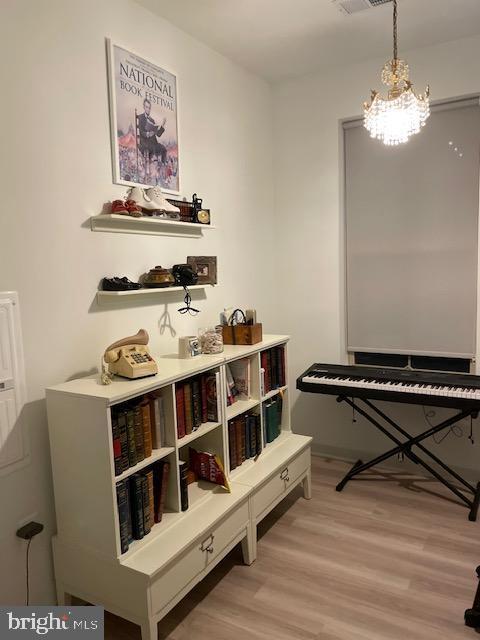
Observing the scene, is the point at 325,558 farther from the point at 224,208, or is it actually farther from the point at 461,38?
the point at 461,38

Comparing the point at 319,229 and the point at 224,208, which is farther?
the point at 319,229

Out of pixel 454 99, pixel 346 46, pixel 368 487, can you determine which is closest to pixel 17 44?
pixel 346 46

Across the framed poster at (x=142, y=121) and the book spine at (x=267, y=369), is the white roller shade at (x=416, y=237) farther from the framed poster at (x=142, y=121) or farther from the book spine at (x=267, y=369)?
the framed poster at (x=142, y=121)

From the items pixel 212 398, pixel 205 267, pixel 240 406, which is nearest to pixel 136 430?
pixel 212 398

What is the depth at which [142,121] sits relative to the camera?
2.54 m

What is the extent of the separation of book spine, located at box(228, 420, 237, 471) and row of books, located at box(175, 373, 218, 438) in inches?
8.3

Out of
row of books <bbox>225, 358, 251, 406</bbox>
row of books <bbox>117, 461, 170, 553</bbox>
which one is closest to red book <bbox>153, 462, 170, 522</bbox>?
row of books <bbox>117, 461, 170, 553</bbox>

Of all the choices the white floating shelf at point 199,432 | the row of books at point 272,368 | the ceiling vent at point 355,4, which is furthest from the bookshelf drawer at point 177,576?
the ceiling vent at point 355,4

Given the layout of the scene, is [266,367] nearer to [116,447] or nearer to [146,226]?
[146,226]

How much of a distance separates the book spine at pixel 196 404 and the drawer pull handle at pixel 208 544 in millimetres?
488

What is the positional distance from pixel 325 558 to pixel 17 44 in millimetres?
2712

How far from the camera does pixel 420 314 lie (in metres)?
3.36

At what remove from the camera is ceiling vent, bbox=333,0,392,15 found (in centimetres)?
255

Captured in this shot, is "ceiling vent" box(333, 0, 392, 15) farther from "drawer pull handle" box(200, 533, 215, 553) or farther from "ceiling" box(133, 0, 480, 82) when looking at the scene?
"drawer pull handle" box(200, 533, 215, 553)
